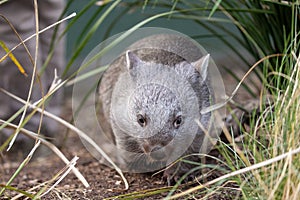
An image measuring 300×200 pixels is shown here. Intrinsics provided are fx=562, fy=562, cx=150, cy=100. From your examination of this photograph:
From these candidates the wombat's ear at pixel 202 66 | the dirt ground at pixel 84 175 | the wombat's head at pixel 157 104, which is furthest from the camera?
the wombat's ear at pixel 202 66

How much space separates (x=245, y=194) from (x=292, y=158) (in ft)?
0.75

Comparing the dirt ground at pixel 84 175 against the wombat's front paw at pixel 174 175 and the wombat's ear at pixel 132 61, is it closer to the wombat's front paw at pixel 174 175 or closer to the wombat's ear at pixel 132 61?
the wombat's front paw at pixel 174 175

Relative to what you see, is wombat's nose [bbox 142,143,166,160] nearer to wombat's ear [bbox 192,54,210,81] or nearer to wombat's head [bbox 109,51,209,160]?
wombat's head [bbox 109,51,209,160]

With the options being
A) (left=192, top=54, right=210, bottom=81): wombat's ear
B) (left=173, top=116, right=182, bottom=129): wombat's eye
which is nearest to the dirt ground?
(left=173, top=116, right=182, bottom=129): wombat's eye

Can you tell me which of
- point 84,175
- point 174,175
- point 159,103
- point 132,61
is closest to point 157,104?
point 159,103

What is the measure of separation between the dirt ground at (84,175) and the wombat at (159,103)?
4.5 inches

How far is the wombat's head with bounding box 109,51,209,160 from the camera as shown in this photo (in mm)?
2557

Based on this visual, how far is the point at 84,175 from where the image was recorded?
3.13 metres

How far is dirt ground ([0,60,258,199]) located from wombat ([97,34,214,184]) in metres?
0.11

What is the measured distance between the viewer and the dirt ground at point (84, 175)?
8.73 ft

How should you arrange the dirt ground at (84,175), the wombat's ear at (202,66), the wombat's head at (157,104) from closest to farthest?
the wombat's head at (157,104)
the dirt ground at (84,175)
the wombat's ear at (202,66)

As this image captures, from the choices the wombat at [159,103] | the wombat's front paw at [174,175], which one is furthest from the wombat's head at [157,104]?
the wombat's front paw at [174,175]

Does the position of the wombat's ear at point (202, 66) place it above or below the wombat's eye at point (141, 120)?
above

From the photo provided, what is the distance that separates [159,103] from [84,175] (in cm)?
81
